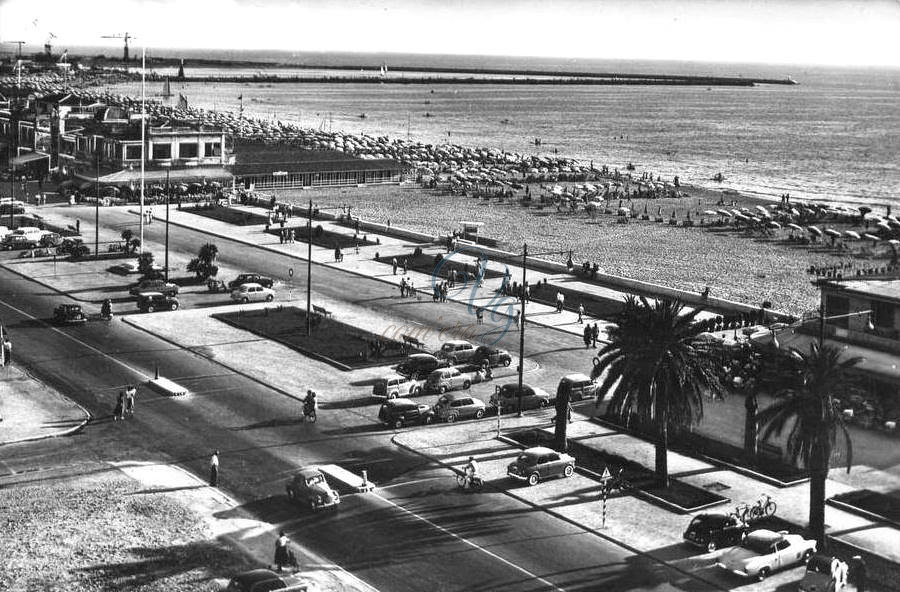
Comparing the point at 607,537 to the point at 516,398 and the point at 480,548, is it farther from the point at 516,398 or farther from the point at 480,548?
the point at 516,398

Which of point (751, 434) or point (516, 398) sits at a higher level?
point (751, 434)

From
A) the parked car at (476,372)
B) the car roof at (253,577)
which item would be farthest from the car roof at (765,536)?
the parked car at (476,372)

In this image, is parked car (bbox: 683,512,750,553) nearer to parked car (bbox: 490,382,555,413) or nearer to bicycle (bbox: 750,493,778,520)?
bicycle (bbox: 750,493,778,520)

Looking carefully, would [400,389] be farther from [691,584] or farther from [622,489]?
[691,584]

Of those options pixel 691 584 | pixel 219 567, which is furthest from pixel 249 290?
pixel 691 584

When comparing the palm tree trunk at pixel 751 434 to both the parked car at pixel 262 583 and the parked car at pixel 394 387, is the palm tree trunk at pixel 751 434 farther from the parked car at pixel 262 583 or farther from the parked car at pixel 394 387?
the parked car at pixel 262 583

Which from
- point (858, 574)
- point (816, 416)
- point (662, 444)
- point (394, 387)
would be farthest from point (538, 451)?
point (858, 574)
